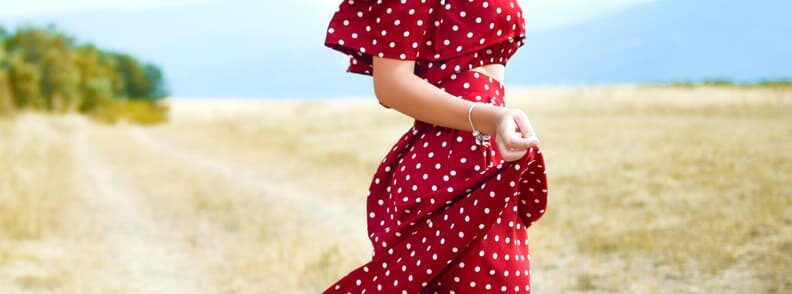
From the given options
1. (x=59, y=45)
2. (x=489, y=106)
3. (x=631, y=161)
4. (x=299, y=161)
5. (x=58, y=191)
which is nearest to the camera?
(x=489, y=106)

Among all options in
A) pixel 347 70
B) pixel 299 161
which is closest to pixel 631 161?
pixel 299 161

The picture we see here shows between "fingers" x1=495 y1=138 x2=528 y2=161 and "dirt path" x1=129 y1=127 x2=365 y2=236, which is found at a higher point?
"fingers" x1=495 y1=138 x2=528 y2=161

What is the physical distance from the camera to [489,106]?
5.92 feet

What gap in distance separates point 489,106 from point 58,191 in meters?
9.74

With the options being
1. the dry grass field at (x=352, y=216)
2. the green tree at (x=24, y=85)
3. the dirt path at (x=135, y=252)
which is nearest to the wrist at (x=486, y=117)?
the dry grass field at (x=352, y=216)

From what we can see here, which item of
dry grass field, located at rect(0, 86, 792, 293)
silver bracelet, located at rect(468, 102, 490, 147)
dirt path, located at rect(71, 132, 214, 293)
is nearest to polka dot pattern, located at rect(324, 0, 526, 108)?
silver bracelet, located at rect(468, 102, 490, 147)

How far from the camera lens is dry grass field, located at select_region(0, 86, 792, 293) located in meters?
5.62

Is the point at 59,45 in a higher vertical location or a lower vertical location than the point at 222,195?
higher

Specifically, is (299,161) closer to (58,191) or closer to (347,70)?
(58,191)

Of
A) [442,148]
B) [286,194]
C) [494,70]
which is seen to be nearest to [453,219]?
[442,148]

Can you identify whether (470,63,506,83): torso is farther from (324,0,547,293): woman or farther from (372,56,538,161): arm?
(372,56,538,161): arm

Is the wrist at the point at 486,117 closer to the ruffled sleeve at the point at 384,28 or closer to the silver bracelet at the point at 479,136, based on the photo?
the silver bracelet at the point at 479,136

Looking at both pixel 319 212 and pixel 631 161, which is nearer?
pixel 319 212

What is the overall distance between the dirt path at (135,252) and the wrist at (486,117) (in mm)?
4134
